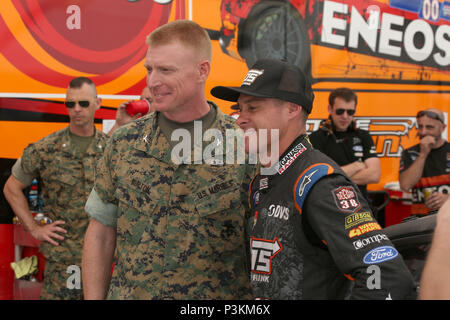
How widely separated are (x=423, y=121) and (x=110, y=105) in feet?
9.36

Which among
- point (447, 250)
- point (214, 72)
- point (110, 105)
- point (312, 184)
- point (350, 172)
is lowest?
point (447, 250)

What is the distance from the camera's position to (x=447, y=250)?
90 cm

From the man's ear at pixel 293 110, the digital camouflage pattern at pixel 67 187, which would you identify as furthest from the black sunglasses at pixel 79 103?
the man's ear at pixel 293 110

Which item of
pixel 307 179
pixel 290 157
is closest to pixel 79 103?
pixel 290 157

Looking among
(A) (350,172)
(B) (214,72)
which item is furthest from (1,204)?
(A) (350,172)

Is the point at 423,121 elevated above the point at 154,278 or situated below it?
above

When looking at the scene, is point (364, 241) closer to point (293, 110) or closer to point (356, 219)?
point (356, 219)

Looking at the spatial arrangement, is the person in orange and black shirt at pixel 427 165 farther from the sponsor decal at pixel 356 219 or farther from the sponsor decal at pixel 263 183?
the sponsor decal at pixel 356 219

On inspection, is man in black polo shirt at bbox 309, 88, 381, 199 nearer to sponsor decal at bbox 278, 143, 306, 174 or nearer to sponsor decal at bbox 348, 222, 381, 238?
sponsor decal at bbox 278, 143, 306, 174

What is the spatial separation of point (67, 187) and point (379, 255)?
8.95ft

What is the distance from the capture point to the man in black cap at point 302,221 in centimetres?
139

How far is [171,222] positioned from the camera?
1910mm

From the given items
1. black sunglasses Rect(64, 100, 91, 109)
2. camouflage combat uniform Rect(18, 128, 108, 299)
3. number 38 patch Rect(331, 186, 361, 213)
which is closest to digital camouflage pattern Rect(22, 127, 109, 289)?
camouflage combat uniform Rect(18, 128, 108, 299)

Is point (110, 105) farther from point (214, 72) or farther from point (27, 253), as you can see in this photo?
point (27, 253)
